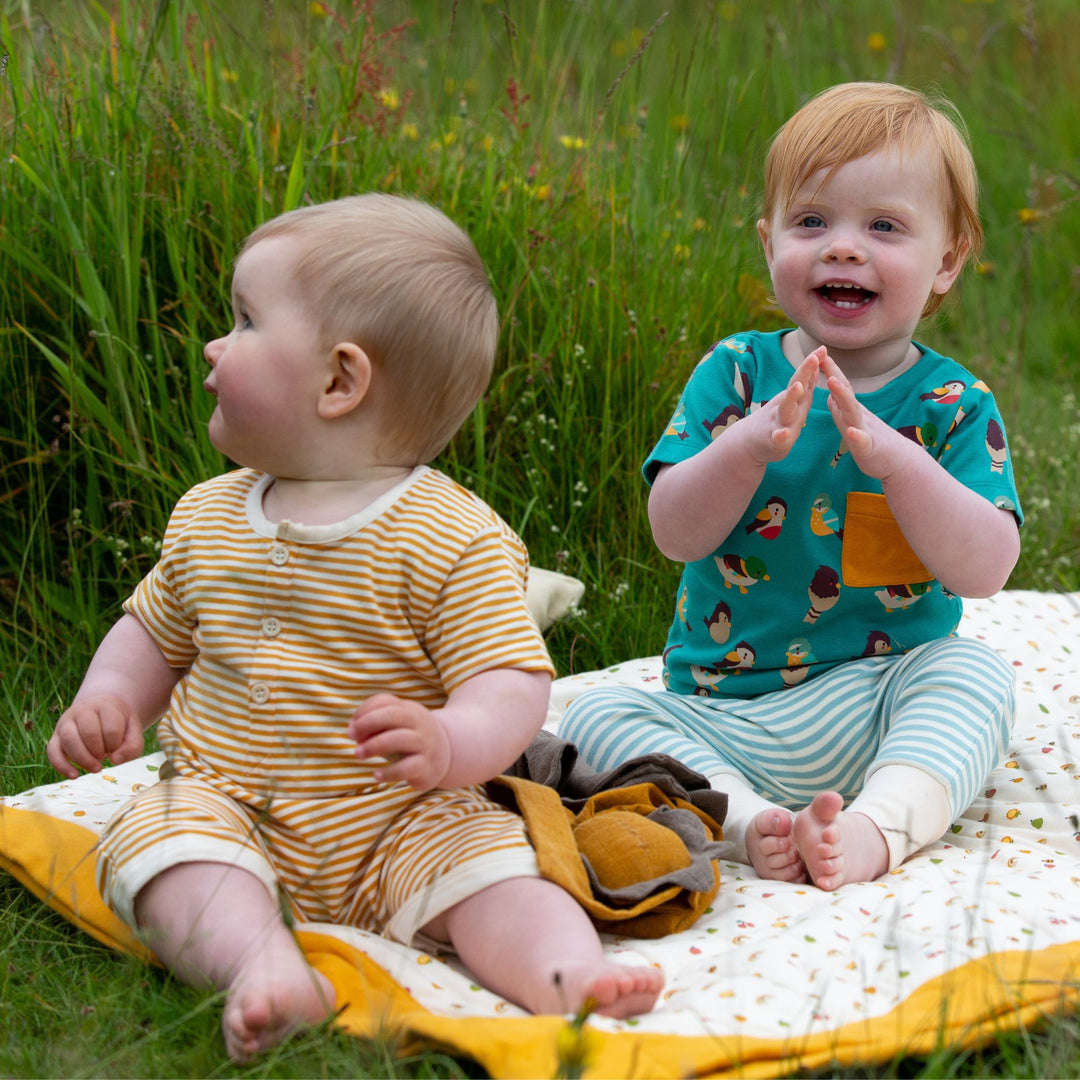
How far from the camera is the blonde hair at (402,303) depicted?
5.23ft

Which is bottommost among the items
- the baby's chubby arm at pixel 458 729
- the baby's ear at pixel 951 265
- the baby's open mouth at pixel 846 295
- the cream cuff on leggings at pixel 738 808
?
the cream cuff on leggings at pixel 738 808

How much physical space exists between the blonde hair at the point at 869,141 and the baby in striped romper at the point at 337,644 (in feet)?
1.91

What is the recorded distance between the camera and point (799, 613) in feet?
6.86

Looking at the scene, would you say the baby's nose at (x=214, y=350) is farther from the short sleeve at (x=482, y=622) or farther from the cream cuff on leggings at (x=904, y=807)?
the cream cuff on leggings at (x=904, y=807)

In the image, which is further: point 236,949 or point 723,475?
point 723,475

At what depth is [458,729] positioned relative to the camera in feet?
4.72

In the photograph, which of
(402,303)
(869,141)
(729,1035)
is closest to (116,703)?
(402,303)

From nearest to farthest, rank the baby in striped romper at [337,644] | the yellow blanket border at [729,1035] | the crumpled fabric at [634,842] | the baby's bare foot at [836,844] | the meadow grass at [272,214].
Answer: the yellow blanket border at [729,1035] < the baby in striped romper at [337,644] < the crumpled fabric at [634,842] < the baby's bare foot at [836,844] < the meadow grass at [272,214]

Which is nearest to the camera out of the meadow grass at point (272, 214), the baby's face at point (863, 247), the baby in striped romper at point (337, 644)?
the baby in striped romper at point (337, 644)

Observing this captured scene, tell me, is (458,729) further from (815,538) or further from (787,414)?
(815,538)

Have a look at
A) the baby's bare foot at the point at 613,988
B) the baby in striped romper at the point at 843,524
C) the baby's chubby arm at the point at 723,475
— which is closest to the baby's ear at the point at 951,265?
the baby in striped romper at the point at 843,524

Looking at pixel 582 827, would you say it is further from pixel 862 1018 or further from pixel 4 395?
pixel 4 395

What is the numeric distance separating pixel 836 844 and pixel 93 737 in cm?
92

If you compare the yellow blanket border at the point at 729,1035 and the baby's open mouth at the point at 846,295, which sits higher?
the baby's open mouth at the point at 846,295
